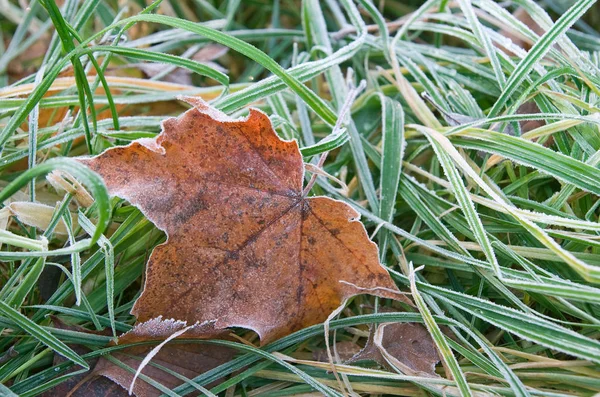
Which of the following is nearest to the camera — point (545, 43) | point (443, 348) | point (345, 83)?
point (443, 348)

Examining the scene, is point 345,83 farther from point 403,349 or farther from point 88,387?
point 88,387

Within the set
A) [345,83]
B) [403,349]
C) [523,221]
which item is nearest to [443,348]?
[403,349]

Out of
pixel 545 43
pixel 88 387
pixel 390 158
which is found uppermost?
pixel 545 43

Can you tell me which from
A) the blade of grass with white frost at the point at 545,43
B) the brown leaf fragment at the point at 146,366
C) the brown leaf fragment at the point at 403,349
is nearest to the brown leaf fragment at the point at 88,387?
the brown leaf fragment at the point at 146,366

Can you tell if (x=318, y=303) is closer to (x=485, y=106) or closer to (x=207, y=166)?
(x=207, y=166)

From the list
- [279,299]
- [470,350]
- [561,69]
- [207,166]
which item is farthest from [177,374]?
[561,69]

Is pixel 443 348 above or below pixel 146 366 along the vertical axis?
above

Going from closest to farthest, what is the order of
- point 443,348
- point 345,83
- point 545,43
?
point 443,348
point 545,43
point 345,83
